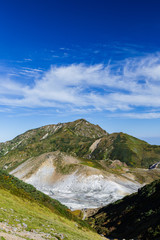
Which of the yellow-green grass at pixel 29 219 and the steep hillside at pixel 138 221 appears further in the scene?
the steep hillside at pixel 138 221

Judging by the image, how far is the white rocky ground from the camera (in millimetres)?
96244

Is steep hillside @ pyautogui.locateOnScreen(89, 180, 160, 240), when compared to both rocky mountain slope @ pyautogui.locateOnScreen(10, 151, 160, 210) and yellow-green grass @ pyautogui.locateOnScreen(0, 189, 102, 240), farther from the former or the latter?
rocky mountain slope @ pyautogui.locateOnScreen(10, 151, 160, 210)

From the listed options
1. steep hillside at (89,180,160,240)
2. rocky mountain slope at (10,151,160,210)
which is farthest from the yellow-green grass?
rocky mountain slope at (10,151,160,210)

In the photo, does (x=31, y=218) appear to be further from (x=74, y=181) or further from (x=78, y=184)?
(x=74, y=181)

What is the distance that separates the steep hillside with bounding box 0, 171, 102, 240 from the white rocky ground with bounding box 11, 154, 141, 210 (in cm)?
4411

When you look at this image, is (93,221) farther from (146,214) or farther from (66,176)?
(66,176)

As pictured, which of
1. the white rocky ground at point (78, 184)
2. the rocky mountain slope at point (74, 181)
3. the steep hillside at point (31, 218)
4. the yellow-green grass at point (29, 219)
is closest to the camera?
the steep hillside at point (31, 218)

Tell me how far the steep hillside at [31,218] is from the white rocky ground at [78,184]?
4411 cm

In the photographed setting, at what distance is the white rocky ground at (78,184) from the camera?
9624cm

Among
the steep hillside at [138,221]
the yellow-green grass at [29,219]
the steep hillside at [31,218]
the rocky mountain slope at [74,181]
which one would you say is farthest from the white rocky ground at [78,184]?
the yellow-green grass at [29,219]

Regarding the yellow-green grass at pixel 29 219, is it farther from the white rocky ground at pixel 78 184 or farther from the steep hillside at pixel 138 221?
the white rocky ground at pixel 78 184

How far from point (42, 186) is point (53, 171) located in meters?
15.4

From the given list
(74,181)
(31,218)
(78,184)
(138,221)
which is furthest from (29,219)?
(74,181)

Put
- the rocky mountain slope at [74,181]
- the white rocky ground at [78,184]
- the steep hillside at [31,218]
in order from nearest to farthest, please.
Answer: the steep hillside at [31,218] < the white rocky ground at [78,184] < the rocky mountain slope at [74,181]
